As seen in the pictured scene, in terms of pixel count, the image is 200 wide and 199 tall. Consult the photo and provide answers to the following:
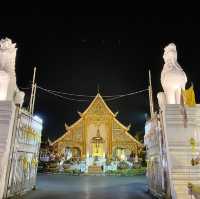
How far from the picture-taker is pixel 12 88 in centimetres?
749

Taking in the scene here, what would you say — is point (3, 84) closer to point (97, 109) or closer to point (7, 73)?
point (7, 73)

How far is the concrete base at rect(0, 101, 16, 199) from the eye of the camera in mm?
6160

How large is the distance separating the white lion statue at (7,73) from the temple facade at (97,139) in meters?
15.6

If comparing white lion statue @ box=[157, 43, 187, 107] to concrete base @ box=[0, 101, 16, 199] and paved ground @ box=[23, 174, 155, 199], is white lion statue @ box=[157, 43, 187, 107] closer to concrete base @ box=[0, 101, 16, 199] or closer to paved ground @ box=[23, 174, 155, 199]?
paved ground @ box=[23, 174, 155, 199]

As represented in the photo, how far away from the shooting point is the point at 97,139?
2270 cm

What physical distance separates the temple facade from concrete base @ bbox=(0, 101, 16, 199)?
16.3 m

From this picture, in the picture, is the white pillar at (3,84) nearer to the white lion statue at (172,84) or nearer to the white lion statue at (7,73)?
the white lion statue at (7,73)

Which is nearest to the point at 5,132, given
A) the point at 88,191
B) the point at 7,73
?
the point at 7,73

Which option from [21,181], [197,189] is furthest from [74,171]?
[197,189]

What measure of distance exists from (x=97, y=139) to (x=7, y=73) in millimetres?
16449

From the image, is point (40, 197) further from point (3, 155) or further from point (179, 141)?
point (179, 141)

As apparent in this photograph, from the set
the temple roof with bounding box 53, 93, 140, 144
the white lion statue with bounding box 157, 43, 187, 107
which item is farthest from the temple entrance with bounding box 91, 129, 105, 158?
the white lion statue with bounding box 157, 43, 187, 107

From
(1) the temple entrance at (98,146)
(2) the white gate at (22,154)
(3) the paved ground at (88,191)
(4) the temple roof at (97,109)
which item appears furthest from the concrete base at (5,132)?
(4) the temple roof at (97,109)

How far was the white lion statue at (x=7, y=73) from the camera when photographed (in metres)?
7.02
